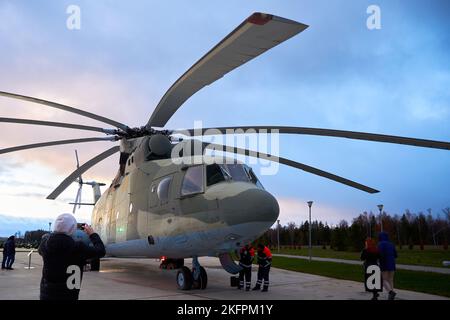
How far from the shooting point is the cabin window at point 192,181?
31.7ft

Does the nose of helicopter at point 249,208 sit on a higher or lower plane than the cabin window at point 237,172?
lower

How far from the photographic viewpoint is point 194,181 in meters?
9.83

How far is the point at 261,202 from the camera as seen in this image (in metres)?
8.70

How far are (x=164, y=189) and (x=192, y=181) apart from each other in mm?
1115

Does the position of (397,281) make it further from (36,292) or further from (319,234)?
(319,234)

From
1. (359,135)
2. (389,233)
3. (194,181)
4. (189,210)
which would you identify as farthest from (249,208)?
(389,233)

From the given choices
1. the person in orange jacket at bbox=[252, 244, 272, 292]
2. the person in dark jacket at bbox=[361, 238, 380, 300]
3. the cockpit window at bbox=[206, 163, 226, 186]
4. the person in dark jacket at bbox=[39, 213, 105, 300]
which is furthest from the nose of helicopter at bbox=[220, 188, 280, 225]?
the person in dark jacket at bbox=[39, 213, 105, 300]

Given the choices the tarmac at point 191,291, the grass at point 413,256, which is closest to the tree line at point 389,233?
the grass at point 413,256

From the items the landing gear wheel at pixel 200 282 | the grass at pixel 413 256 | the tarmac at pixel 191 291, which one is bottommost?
the grass at pixel 413 256

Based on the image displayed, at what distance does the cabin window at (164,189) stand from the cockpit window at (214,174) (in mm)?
1357

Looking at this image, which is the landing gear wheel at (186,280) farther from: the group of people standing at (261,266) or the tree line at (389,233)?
the tree line at (389,233)
